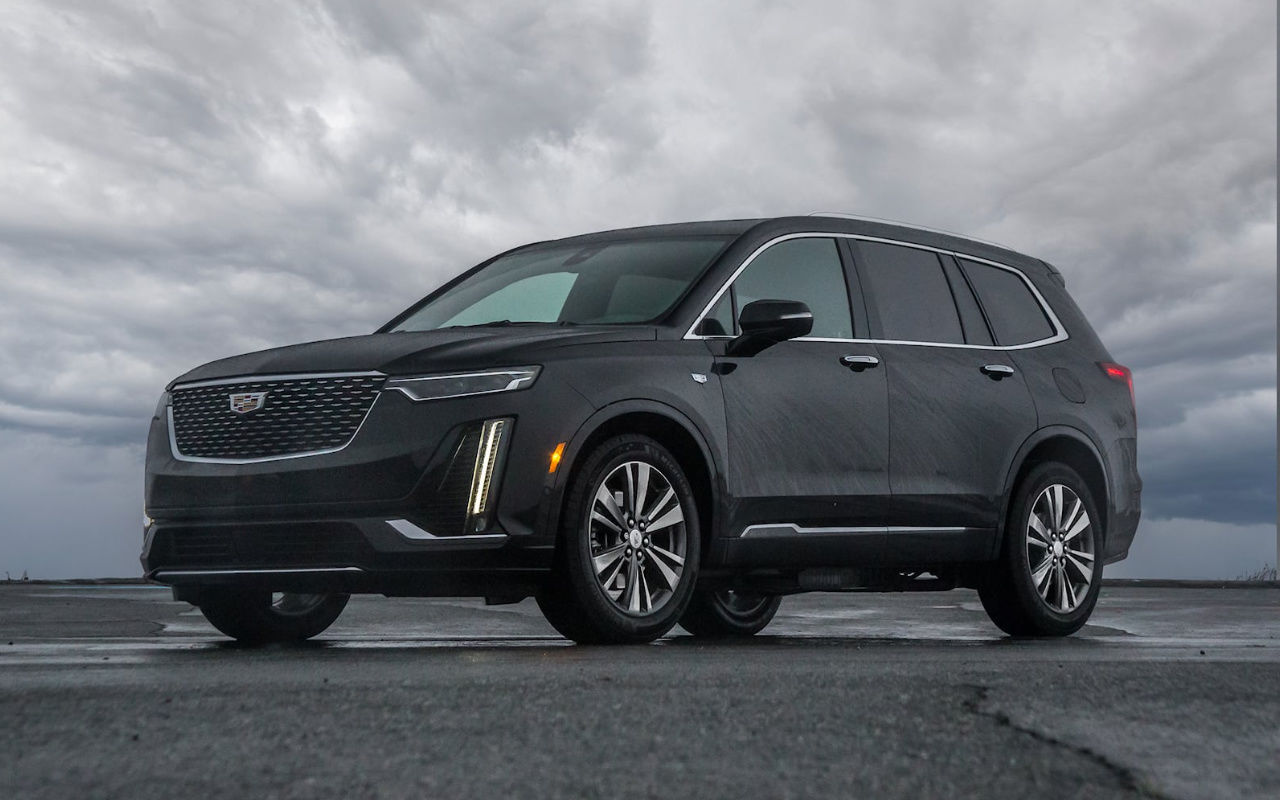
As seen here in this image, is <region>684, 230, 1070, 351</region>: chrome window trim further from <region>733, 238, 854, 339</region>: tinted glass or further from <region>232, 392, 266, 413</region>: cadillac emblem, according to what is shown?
<region>232, 392, 266, 413</region>: cadillac emblem

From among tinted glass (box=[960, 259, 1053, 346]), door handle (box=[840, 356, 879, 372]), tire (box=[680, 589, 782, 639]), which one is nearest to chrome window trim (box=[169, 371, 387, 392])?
door handle (box=[840, 356, 879, 372])

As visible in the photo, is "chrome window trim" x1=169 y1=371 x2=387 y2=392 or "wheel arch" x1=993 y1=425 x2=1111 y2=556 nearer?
"chrome window trim" x1=169 y1=371 x2=387 y2=392

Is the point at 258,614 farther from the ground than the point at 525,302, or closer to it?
closer to it

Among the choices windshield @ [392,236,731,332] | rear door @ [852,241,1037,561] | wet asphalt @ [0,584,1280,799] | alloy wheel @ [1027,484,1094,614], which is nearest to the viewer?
wet asphalt @ [0,584,1280,799]

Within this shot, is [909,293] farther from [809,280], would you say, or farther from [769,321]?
[769,321]

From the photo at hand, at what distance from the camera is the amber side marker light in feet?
20.9

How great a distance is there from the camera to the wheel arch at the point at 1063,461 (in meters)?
8.53

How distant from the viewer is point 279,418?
6.70m

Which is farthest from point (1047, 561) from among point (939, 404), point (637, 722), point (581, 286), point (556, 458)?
point (637, 722)

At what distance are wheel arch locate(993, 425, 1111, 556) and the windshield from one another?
79.9 inches

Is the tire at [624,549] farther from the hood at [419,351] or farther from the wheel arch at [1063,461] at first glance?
the wheel arch at [1063,461]

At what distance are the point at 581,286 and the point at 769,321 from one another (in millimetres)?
1124

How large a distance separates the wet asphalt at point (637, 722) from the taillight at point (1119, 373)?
2.84 metres

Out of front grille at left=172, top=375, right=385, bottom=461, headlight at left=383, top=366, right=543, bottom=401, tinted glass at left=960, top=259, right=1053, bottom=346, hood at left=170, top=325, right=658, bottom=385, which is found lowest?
front grille at left=172, top=375, right=385, bottom=461
